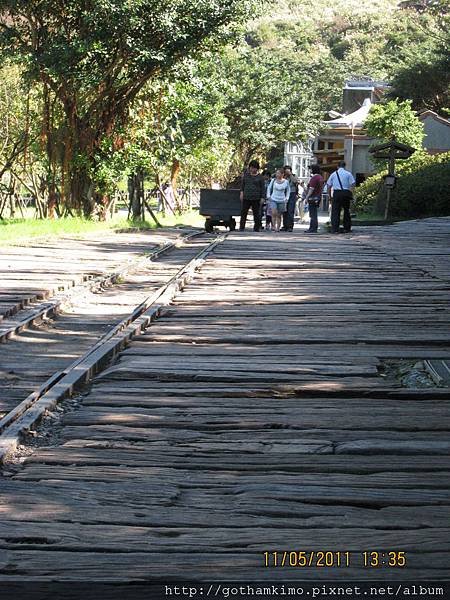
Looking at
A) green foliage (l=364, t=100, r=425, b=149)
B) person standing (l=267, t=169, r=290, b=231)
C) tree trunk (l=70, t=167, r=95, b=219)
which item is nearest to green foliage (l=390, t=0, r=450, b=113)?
green foliage (l=364, t=100, r=425, b=149)

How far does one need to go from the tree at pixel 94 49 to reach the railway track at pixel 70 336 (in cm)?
1142

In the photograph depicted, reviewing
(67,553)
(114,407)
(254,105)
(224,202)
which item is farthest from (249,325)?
(254,105)

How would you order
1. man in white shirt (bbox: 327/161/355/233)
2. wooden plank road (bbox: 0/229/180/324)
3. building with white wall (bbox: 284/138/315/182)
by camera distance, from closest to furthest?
wooden plank road (bbox: 0/229/180/324) → man in white shirt (bbox: 327/161/355/233) → building with white wall (bbox: 284/138/315/182)

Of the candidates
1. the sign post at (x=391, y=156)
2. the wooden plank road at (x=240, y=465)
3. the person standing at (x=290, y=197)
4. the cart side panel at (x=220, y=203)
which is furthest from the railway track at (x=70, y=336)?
the sign post at (x=391, y=156)

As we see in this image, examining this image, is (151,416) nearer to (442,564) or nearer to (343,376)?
(343,376)

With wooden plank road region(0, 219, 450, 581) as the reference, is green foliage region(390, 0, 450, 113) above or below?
above

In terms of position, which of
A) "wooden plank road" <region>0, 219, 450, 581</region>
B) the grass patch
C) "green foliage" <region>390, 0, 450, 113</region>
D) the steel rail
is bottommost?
the grass patch

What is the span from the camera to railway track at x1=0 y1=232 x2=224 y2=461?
5578mm

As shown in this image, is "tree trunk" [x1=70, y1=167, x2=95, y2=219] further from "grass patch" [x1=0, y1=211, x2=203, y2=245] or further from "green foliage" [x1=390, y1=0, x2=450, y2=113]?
"green foliage" [x1=390, y1=0, x2=450, y2=113]

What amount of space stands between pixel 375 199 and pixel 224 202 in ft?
37.0

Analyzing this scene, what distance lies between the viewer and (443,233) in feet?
77.9

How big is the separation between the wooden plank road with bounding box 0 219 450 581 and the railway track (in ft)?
0.53

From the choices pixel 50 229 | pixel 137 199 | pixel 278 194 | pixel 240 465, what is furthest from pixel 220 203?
pixel 240 465

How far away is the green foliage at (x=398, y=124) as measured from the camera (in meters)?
46.0
